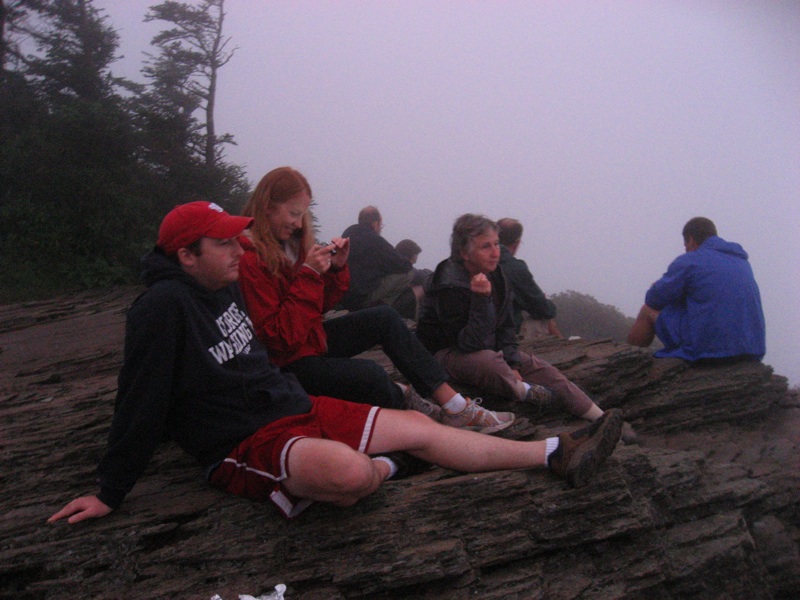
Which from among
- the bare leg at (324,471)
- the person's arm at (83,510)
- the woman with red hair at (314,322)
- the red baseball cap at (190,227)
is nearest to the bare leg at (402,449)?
the bare leg at (324,471)

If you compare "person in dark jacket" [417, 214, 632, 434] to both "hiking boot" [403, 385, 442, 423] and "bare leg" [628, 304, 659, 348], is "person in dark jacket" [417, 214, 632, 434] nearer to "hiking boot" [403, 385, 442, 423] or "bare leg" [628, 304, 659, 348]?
"hiking boot" [403, 385, 442, 423]

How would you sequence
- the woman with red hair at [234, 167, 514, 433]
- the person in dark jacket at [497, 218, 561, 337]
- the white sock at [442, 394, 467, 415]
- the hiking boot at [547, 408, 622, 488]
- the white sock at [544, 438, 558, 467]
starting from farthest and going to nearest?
the person in dark jacket at [497, 218, 561, 337] → the white sock at [442, 394, 467, 415] → the woman with red hair at [234, 167, 514, 433] → the white sock at [544, 438, 558, 467] → the hiking boot at [547, 408, 622, 488]

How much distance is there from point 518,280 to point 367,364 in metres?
3.03

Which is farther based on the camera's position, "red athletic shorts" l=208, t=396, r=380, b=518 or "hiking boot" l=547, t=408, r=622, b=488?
"hiking boot" l=547, t=408, r=622, b=488

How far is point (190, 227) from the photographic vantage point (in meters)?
3.13

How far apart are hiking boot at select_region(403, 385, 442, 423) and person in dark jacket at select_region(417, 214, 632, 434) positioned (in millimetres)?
648

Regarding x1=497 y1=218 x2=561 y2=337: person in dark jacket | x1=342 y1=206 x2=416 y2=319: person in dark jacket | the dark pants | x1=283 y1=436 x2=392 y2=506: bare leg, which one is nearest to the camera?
x1=283 y1=436 x2=392 y2=506: bare leg

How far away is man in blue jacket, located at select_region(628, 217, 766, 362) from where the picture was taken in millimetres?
6508

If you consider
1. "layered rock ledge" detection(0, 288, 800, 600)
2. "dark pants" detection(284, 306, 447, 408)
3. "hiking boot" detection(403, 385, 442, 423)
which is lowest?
"layered rock ledge" detection(0, 288, 800, 600)

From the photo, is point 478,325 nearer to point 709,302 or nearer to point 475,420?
point 475,420

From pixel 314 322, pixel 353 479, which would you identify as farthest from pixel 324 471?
pixel 314 322

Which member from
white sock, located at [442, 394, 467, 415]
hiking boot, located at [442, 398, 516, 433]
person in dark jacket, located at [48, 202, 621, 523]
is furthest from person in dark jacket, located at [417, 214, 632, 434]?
person in dark jacket, located at [48, 202, 621, 523]

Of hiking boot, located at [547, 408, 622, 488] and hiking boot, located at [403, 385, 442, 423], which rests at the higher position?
hiking boot, located at [403, 385, 442, 423]

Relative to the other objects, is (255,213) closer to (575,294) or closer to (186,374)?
(186,374)
